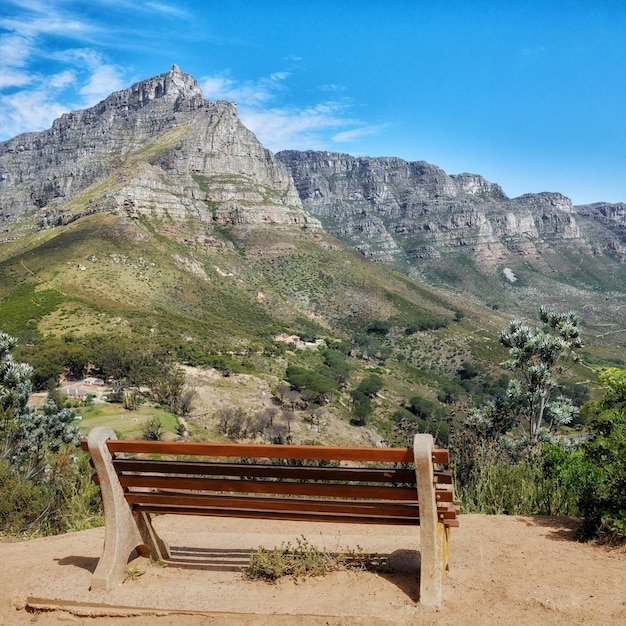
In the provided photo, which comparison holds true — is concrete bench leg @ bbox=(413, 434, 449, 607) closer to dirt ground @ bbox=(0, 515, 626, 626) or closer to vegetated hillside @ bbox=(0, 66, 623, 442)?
dirt ground @ bbox=(0, 515, 626, 626)

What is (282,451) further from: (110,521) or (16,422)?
(16,422)

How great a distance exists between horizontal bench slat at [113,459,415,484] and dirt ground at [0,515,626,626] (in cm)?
80

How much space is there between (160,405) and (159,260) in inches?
1779

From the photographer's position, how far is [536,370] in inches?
449

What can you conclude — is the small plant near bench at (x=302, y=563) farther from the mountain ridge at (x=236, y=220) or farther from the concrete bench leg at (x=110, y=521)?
the mountain ridge at (x=236, y=220)

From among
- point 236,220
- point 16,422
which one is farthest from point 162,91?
point 16,422

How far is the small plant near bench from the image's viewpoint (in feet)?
11.4

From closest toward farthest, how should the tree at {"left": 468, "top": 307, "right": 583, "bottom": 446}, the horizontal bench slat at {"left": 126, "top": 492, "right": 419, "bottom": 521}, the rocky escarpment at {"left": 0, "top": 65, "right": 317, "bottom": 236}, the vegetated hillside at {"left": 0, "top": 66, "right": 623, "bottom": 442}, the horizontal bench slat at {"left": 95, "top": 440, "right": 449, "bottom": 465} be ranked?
the horizontal bench slat at {"left": 95, "top": 440, "right": 449, "bottom": 465} < the horizontal bench slat at {"left": 126, "top": 492, "right": 419, "bottom": 521} < the tree at {"left": 468, "top": 307, "right": 583, "bottom": 446} < the vegetated hillside at {"left": 0, "top": 66, "right": 623, "bottom": 442} < the rocky escarpment at {"left": 0, "top": 65, "right": 317, "bottom": 236}

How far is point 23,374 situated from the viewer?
11.0 metres

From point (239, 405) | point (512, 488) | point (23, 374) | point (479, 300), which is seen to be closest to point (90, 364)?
point (239, 405)

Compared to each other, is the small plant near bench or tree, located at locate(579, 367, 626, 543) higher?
tree, located at locate(579, 367, 626, 543)

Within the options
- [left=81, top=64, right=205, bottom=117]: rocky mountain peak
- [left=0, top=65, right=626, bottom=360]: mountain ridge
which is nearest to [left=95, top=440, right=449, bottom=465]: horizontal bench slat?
[left=0, top=65, right=626, bottom=360]: mountain ridge

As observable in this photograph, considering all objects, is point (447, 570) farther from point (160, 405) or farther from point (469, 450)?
point (160, 405)

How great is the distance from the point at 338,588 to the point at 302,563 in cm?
35
